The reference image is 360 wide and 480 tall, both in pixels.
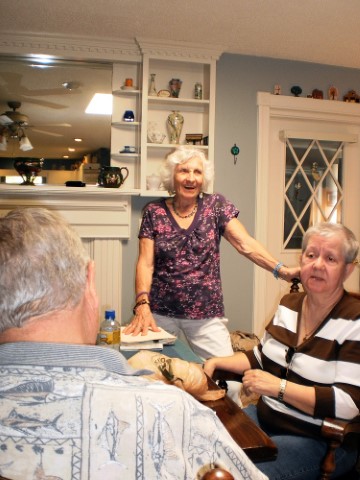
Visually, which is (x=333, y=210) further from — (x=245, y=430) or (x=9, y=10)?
(x=245, y=430)

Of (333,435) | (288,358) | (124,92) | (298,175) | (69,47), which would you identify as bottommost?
(333,435)

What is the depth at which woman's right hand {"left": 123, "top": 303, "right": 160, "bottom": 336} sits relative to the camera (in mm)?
1752

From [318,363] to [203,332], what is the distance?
32.0 inches

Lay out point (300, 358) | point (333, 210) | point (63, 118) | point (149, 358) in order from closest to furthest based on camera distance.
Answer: point (149, 358), point (300, 358), point (63, 118), point (333, 210)

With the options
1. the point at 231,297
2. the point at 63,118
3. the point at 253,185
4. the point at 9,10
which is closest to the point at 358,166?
the point at 253,185

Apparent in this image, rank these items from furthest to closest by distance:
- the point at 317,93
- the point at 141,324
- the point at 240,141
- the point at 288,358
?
1. the point at 317,93
2. the point at 240,141
3. the point at 141,324
4. the point at 288,358

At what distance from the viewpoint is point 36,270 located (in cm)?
74

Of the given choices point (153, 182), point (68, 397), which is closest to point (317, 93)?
point (153, 182)

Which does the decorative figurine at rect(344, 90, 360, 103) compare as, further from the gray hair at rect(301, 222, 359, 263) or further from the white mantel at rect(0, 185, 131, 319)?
the gray hair at rect(301, 222, 359, 263)

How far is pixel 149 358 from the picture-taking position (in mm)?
1261

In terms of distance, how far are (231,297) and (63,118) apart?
1950 millimetres

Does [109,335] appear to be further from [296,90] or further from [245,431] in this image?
[296,90]

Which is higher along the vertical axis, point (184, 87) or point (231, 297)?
point (184, 87)

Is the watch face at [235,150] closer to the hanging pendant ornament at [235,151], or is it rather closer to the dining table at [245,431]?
the hanging pendant ornament at [235,151]
